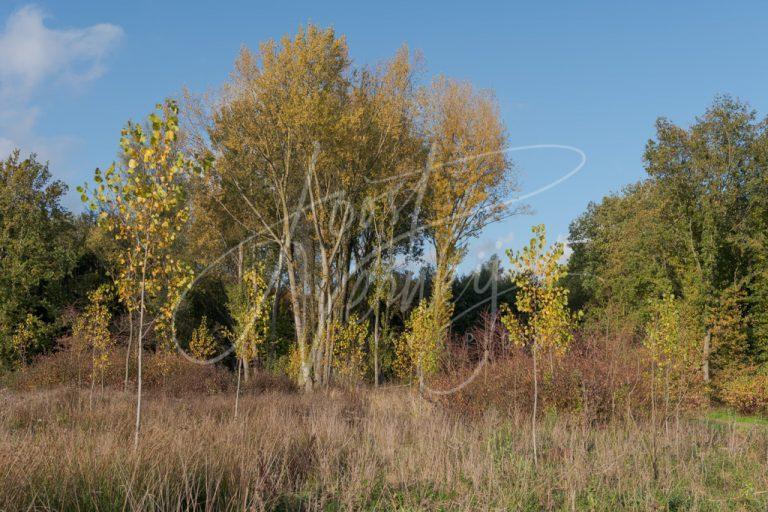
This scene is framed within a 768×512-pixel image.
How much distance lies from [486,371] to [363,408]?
2885 mm

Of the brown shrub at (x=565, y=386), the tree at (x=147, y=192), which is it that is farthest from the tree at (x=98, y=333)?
the brown shrub at (x=565, y=386)

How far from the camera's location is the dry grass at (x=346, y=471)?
525 cm

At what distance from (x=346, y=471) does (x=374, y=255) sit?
17.2m

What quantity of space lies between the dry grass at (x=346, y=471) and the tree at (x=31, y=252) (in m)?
16.5

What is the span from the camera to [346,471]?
688 centimetres

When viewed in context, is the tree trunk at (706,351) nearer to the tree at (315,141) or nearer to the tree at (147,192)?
the tree at (315,141)

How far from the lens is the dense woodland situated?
14031 millimetres

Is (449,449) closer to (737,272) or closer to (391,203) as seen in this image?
(391,203)

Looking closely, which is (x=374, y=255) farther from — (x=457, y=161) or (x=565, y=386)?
(x=565, y=386)

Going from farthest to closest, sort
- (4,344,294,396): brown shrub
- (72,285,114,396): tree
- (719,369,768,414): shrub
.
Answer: (719,369,768,414): shrub < (4,344,294,396): brown shrub < (72,285,114,396): tree

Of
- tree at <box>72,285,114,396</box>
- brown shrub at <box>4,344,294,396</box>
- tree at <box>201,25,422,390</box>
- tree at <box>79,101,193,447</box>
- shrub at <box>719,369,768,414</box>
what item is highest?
tree at <box>201,25,422,390</box>

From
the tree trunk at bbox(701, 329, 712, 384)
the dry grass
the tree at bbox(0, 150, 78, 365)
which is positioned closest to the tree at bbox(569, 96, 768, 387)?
the tree trunk at bbox(701, 329, 712, 384)

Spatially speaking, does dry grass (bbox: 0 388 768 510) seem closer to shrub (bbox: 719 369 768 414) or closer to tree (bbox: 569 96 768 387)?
shrub (bbox: 719 369 768 414)

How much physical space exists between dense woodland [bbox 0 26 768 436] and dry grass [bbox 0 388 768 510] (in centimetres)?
232
